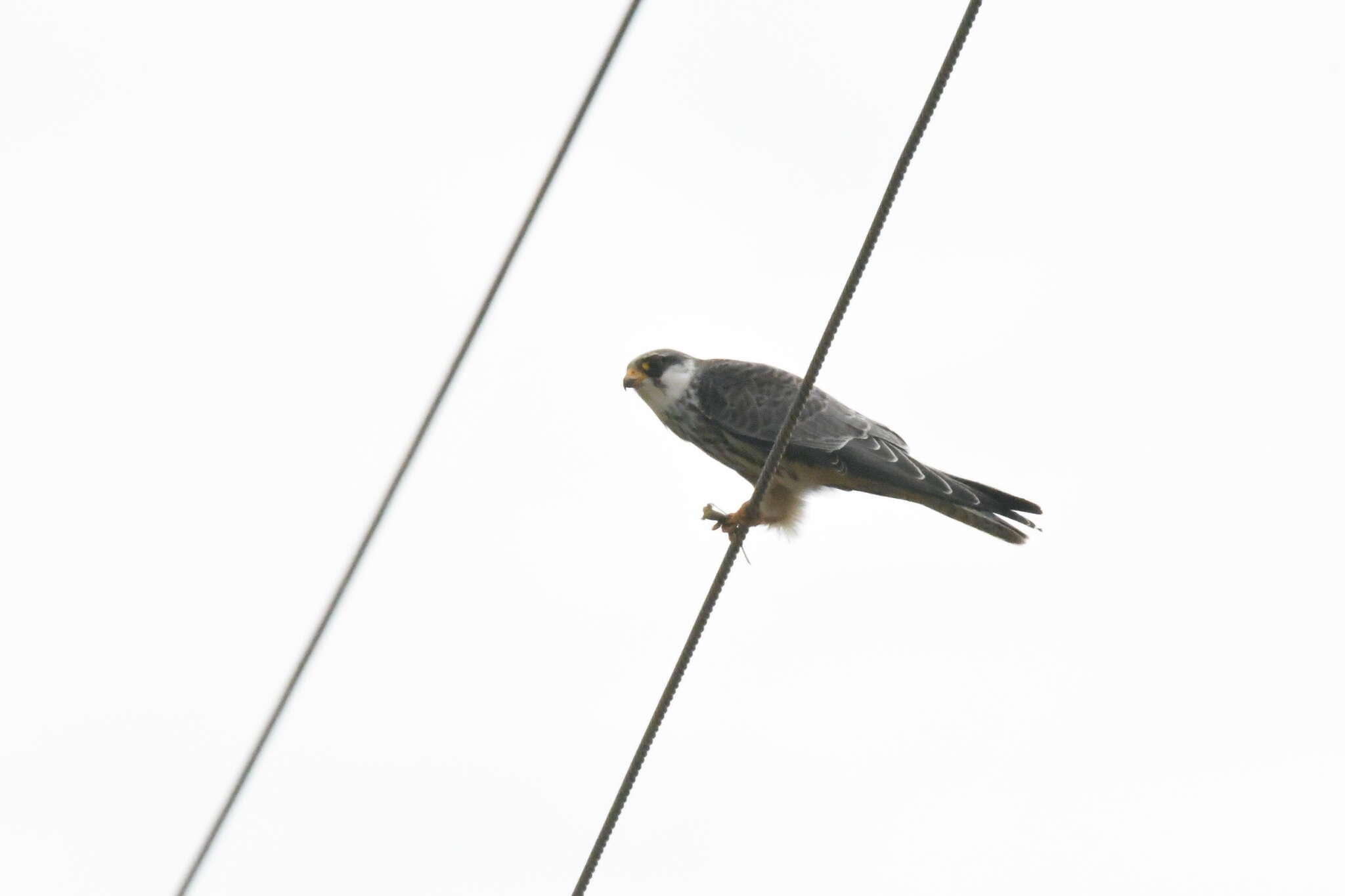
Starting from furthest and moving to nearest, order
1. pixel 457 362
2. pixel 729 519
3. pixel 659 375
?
pixel 659 375, pixel 729 519, pixel 457 362

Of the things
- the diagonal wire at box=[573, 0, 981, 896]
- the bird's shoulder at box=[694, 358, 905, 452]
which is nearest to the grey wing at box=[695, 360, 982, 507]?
the bird's shoulder at box=[694, 358, 905, 452]

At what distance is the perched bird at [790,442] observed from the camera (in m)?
6.33

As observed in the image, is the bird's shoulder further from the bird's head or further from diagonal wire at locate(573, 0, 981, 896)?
diagonal wire at locate(573, 0, 981, 896)

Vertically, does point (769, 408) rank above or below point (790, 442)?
above

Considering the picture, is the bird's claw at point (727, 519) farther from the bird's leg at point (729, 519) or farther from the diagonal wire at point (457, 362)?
the diagonal wire at point (457, 362)

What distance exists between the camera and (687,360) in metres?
7.70

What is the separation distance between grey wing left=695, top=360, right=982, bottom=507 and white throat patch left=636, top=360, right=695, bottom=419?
75 millimetres

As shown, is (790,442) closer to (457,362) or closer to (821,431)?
(821,431)

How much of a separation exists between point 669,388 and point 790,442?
0.95 m

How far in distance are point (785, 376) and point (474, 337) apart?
3.92 meters

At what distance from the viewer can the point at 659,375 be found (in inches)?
299

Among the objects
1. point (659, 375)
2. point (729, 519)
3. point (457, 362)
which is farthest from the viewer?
point (659, 375)

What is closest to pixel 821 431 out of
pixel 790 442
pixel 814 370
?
pixel 790 442

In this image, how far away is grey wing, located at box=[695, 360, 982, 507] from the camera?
6.50 metres
